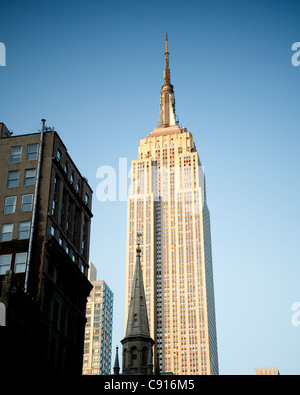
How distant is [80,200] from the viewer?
66.6 meters

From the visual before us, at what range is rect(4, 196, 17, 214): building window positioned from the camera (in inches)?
2242

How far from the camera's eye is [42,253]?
5369 centimetres

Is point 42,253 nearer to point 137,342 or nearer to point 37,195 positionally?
point 37,195

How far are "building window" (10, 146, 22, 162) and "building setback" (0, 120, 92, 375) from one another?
0.34 feet

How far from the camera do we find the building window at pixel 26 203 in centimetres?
5644

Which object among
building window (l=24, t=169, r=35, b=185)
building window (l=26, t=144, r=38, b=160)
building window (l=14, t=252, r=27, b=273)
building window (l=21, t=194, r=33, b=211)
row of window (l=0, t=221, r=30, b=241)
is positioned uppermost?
building window (l=26, t=144, r=38, b=160)

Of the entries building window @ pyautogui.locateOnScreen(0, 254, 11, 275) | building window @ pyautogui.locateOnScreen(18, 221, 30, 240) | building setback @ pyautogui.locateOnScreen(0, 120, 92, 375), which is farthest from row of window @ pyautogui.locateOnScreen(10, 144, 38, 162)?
building window @ pyautogui.locateOnScreen(0, 254, 11, 275)

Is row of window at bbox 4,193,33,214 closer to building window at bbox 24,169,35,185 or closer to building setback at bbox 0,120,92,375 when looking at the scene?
building setback at bbox 0,120,92,375

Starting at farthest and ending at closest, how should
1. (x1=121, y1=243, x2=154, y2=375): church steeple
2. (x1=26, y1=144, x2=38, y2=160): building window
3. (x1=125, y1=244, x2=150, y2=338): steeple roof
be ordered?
(x1=125, y1=244, x2=150, y2=338): steeple roof → (x1=121, y1=243, x2=154, y2=375): church steeple → (x1=26, y1=144, x2=38, y2=160): building window

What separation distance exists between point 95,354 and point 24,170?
5936 inches

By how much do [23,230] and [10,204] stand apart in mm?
3547
